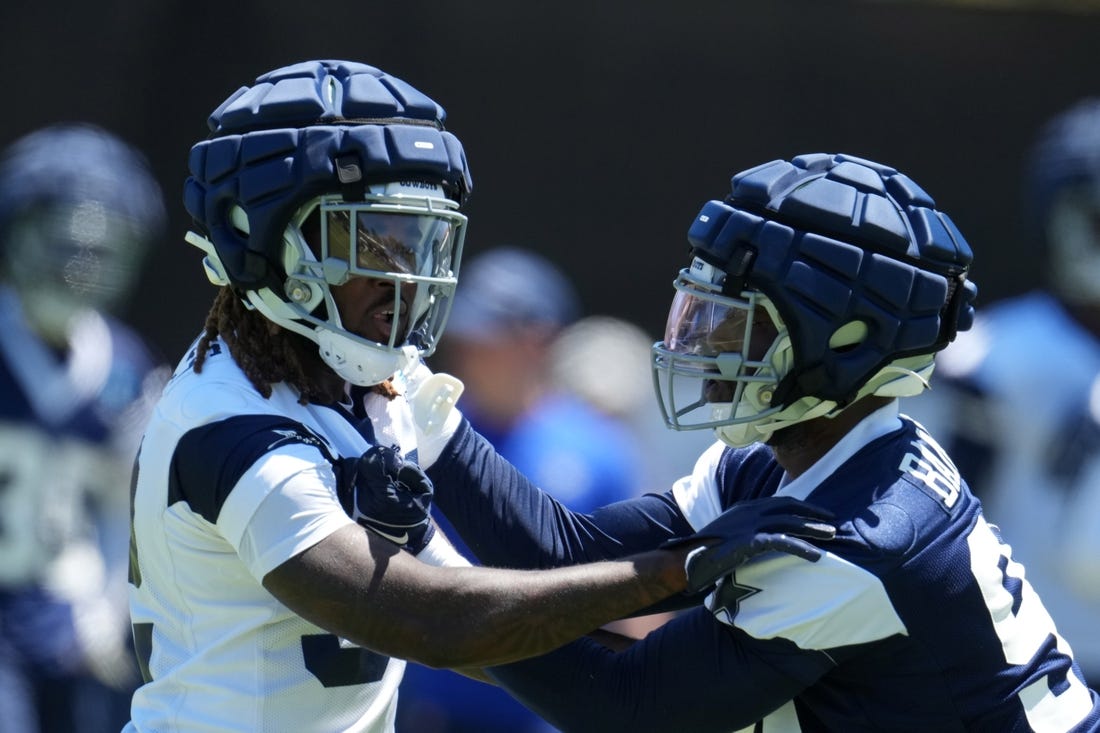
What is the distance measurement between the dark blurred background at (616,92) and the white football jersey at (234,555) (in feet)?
9.03

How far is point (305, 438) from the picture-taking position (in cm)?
228

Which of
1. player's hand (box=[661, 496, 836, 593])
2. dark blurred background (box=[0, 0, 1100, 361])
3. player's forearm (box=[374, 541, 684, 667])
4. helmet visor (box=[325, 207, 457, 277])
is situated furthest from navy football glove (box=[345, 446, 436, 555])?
dark blurred background (box=[0, 0, 1100, 361])

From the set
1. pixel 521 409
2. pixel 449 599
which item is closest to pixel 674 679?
pixel 449 599

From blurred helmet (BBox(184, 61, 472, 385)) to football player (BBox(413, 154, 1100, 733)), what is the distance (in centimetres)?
45

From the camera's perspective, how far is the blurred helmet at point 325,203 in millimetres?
2367

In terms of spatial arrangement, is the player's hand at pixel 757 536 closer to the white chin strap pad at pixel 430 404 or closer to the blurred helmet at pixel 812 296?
the blurred helmet at pixel 812 296

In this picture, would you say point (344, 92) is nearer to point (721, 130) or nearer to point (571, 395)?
point (571, 395)

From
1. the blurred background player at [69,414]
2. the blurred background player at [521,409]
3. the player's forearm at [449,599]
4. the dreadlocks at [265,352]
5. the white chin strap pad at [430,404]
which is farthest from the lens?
the blurred background player at [69,414]

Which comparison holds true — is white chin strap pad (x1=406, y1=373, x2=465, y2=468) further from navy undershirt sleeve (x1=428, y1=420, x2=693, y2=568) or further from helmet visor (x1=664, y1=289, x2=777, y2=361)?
helmet visor (x1=664, y1=289, x2=777, y2=361)

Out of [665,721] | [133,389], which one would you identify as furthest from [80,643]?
[665,721]

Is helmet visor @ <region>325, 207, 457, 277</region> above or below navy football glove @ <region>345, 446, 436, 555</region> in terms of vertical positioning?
above

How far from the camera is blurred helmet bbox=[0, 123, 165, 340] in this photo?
496 centimetres

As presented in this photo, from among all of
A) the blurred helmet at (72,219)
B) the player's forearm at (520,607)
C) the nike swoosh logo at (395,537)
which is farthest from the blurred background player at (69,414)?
the player's forearm at (520,607)

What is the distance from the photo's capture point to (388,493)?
2.27 m
